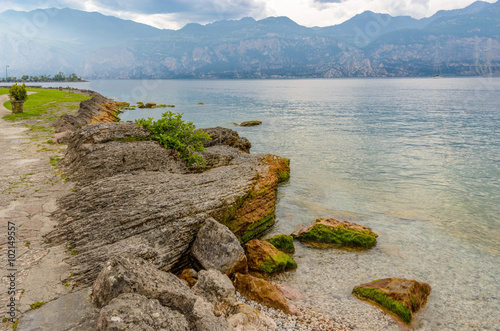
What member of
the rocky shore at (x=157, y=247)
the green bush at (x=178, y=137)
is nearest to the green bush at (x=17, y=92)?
the rocky shore at (x=157, y=247)

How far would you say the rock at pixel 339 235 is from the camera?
15359mm

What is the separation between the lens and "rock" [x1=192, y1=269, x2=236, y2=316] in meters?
9.26

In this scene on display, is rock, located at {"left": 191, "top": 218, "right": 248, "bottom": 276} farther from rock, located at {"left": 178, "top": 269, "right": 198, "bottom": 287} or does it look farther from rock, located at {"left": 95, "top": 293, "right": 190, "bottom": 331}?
rock, located at {"left": 95, "top": 293, "right": 190, "bottom": 331}

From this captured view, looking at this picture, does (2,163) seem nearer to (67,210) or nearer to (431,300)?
(67,210)

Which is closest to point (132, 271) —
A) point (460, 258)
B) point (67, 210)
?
point (67, 210)

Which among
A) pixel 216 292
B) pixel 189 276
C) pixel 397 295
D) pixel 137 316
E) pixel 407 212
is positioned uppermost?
pixel 137 316

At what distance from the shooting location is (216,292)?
941 centimetres

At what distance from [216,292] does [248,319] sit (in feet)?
4.08

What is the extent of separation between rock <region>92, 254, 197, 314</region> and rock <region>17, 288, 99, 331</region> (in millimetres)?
→ 364

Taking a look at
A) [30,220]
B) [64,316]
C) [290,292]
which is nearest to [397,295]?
[290,292]

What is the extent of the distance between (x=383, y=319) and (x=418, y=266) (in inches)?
187

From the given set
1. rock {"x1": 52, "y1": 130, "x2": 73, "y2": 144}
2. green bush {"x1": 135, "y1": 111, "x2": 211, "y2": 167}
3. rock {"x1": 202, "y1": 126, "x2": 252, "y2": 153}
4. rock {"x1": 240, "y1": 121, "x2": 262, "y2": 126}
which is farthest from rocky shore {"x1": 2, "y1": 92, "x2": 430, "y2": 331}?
rock {"x1": 240, "y1": 121, "x2": 262, "y2": 126}

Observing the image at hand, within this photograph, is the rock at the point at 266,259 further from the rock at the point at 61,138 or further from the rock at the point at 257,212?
the rock at the point at 61,138

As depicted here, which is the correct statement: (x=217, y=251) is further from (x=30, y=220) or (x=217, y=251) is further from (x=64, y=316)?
(x=30, y=220)
